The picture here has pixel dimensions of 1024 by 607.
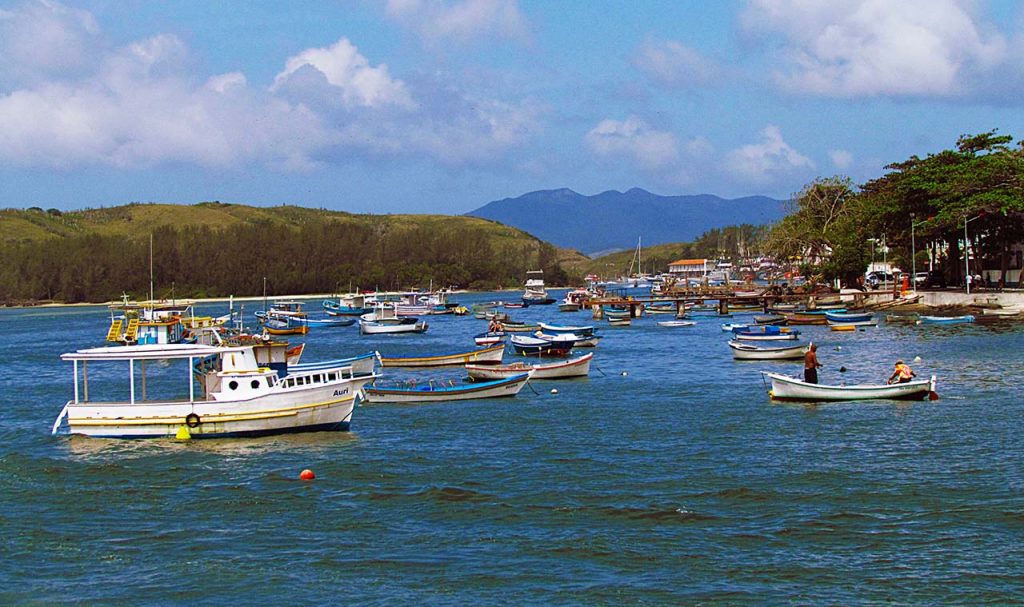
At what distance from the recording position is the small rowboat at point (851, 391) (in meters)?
37.3

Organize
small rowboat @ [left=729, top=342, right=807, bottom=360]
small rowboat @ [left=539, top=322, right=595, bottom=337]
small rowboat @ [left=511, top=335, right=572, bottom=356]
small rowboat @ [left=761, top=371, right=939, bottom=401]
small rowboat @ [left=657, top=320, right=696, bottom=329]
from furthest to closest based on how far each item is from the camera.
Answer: small rowboat @ [left=657, top=320, right=696, bottom=329], small rowboat @ [left=539, top=322, right=595, bottom=337], small rowboat @ [left=511, top=335, right=572, bottom=356], small rowboat @ [left=729, top=342, right=807, bottom=360], small rowboat @ [left=761, top=371, right=939, bottom=401]

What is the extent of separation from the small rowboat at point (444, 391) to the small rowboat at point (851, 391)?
1115 cm

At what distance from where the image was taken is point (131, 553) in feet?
68.2

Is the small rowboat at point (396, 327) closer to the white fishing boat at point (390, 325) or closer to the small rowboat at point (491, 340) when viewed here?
the white fishing boat at point (390, 325)

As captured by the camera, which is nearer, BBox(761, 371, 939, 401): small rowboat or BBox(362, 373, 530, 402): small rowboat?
BBox(761, 371, 939, 401): small rowboat

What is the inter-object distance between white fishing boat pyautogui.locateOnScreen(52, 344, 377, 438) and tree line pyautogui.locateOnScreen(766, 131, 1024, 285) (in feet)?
208

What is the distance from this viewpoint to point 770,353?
183 feet

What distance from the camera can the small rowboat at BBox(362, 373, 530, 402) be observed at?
4138 cm

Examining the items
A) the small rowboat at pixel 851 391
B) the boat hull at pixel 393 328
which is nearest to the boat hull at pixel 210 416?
the small rowboat at pixel 851 391

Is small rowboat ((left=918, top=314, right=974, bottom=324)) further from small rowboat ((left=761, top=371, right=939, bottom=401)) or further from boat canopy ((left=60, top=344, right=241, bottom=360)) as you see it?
boat canopy ((left=60, top=344, right=241, bottom=360))

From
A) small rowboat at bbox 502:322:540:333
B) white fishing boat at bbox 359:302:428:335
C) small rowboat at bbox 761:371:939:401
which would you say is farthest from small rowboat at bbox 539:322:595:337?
small rowboat at bbox 761:371:939:401

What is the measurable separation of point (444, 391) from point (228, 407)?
11644mm

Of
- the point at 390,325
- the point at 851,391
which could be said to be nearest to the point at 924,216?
the point at 390,325

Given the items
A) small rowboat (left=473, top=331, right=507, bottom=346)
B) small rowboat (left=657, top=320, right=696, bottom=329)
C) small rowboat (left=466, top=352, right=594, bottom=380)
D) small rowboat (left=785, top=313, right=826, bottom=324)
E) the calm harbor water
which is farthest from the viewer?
small rowboat (left=657, top=320, right=696, bottom=329)
